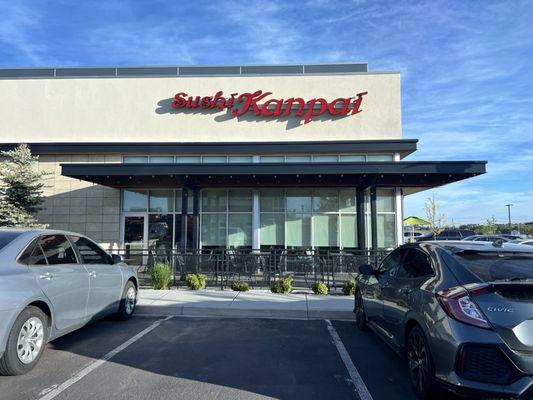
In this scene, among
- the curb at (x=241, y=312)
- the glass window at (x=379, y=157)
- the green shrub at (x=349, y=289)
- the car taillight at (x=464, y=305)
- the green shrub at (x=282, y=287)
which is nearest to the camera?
the car taillight at (x=464, y=305)

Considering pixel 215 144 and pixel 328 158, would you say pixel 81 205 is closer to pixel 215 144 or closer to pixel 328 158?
pixel 215 144

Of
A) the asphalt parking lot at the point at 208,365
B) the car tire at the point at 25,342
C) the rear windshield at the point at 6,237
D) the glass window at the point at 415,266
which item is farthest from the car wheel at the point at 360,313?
the rear windshield at the point at 6,237

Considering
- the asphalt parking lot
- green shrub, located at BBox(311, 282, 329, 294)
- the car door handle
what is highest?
the car door handle

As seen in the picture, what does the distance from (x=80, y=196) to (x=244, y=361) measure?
14.5 meters

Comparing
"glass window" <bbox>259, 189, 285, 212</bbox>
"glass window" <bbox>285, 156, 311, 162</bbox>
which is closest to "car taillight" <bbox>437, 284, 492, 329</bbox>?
"glass window" <bbox>285, 156, 311, 162</bbox>

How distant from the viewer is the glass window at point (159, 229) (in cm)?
1777

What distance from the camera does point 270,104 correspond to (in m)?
18.1

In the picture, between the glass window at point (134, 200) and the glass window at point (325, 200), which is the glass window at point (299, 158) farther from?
the glass window at point (134, 200)

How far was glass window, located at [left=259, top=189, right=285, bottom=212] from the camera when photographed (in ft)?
58.5

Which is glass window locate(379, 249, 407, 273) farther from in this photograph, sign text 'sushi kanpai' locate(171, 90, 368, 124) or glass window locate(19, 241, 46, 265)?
sign text 'sushi kanpai' locate(171, 90, 368, 124)

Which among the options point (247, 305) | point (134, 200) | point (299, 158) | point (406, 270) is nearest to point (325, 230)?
point (299, 158)

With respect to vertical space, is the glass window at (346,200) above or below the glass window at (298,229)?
above

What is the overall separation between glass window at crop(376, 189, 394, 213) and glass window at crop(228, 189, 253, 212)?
5.40 metres

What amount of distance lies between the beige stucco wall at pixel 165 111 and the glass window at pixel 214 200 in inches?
91.4
